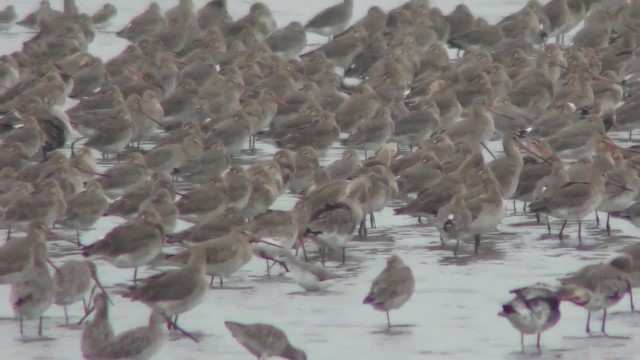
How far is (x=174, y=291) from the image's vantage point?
12.0m

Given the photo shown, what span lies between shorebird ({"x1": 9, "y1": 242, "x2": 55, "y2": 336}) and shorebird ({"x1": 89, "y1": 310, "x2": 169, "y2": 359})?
99 centimetres

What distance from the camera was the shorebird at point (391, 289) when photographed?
40.2ft

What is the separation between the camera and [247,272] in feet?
45.9

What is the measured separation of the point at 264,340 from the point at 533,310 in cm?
173

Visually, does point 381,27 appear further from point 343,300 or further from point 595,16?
point 343,300

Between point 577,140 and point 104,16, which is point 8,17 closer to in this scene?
point 104,16

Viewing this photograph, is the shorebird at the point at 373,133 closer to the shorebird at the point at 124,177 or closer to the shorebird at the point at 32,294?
the shorebird at the point at 124,177

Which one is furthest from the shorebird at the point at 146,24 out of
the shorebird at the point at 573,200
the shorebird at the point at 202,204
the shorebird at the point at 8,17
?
the shorebird at the point at 573,200

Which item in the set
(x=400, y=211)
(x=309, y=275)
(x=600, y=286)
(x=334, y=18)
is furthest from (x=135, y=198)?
(x=334, y=18)

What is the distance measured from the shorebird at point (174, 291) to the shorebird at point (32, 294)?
54cm

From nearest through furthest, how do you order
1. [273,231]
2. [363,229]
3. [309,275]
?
[309,275]
[273,231]
[363,229]

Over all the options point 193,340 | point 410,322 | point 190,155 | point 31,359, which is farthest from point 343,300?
point 190,155

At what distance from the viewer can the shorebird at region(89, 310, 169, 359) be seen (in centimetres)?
1094

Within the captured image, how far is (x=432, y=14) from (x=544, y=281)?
10574 mm
